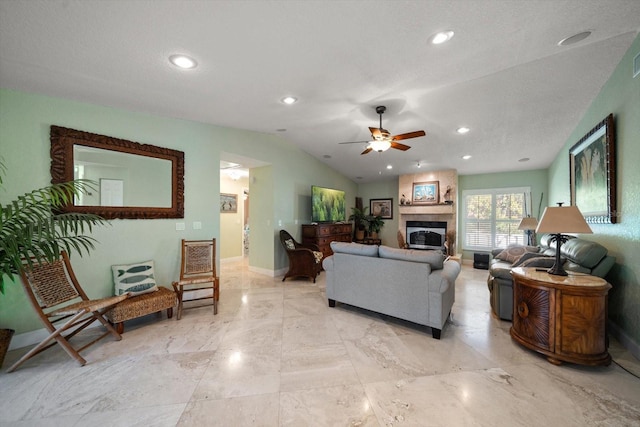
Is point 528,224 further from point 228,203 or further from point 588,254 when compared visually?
point 228,203

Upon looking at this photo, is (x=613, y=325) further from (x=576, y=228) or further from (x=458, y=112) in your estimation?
(x=458, y=112)

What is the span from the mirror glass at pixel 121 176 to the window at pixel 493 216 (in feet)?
22.7

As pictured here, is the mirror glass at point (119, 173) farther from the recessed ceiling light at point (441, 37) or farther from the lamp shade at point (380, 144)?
the recessed ceiling light at point (441, 37)

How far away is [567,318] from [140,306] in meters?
4.11

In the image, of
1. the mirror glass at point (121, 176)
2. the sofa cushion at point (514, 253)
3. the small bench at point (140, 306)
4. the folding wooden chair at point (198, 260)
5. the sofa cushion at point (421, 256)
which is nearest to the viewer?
the small bench at point (140, 306)

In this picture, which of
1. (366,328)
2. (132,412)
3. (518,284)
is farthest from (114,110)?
(518,284)

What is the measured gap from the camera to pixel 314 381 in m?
1.89

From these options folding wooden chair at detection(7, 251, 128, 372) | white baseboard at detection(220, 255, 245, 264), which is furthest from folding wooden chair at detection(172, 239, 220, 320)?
white baseboard at detection(220, 255, 245, 264)

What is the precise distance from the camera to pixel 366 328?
278cm

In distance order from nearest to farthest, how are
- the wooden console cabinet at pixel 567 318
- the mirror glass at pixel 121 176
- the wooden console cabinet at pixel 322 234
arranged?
the wooden console cabinet at pixel 567 318, the mirror glass at pixel 121 176, the wooden console cabinet at pixel 322 234

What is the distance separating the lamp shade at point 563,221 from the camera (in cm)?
211

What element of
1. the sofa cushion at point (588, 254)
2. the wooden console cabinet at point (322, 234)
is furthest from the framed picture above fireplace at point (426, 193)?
the sofa cushion at point (588, 254)

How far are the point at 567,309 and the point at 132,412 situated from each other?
3.38m

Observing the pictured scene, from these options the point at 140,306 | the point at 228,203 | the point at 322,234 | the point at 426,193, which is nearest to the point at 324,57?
the point at 140,306
